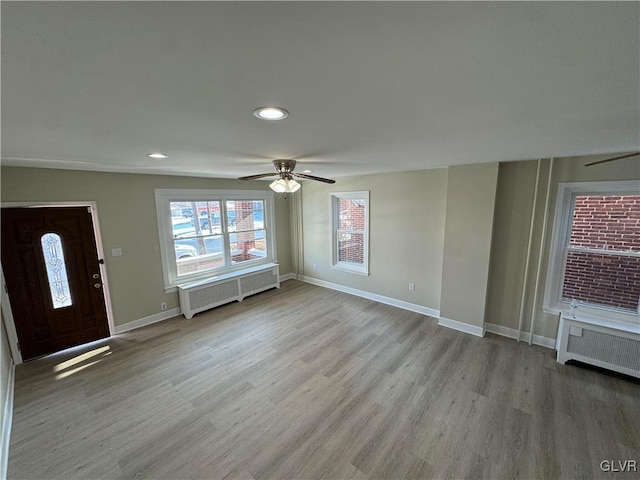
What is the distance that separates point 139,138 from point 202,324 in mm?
3169

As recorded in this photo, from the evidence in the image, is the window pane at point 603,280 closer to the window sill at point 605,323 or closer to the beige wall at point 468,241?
the window sill at point 605,323

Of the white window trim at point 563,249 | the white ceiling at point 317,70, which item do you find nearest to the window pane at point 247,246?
the white ceiling at point 317,70

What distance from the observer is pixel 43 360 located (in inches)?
129

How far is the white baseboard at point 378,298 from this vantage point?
4.38 metres

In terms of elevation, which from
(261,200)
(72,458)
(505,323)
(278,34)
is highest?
(278,34)

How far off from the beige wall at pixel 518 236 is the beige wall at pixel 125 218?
15.8ft

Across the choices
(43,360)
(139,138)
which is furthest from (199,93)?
(43,360)

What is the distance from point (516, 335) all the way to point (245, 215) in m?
5.05

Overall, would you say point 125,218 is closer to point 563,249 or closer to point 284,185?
point 284,185

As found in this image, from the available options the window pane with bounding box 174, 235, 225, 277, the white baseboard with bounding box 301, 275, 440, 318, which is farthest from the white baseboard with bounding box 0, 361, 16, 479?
the white baseboard with bounding box 301, 275, 440, 318

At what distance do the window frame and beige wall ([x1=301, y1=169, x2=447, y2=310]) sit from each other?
0.09 meters

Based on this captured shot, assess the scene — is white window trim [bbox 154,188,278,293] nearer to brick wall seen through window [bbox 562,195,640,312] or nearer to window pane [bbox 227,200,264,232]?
window pane [bbox 227,200,264,232]

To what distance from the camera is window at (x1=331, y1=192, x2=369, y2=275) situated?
5043 millimetres

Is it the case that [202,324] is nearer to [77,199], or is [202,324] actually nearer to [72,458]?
[72,458]
